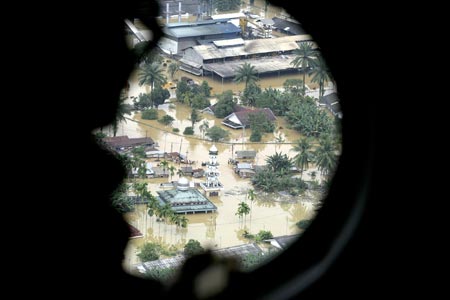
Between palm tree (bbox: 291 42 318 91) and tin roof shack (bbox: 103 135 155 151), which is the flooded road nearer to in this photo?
tin roof shack (bbox: 103 135 155 151)

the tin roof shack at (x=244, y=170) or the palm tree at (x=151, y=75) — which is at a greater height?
the palm tree at (x=151, y=75)

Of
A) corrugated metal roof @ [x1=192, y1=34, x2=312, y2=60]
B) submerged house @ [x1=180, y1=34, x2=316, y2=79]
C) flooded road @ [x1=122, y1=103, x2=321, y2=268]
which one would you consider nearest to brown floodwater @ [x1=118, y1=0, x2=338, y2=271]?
flooded road @ [x1=122, y1=103, x2=321, y2=268]

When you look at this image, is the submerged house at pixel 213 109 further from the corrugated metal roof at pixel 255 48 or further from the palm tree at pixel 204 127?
the corrugated metal roof at pixel 255 48

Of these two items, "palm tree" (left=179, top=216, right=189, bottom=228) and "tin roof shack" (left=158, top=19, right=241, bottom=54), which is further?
"tin roof shack" (left=158, top=19, right=241, bottom=54)

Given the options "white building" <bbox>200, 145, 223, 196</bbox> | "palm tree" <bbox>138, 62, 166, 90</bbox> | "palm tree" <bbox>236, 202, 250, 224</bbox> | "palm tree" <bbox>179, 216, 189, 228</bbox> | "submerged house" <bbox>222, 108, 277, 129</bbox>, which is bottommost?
"palm tree" <bbox>179, 216, 189, 228</bbox>

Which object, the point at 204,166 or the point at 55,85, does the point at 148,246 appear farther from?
the point at 55,85

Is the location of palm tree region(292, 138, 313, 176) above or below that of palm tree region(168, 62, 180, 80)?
below

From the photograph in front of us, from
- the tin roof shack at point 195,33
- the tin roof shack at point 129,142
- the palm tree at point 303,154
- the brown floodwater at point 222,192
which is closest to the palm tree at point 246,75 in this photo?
the brown floodwater at point 222,192
